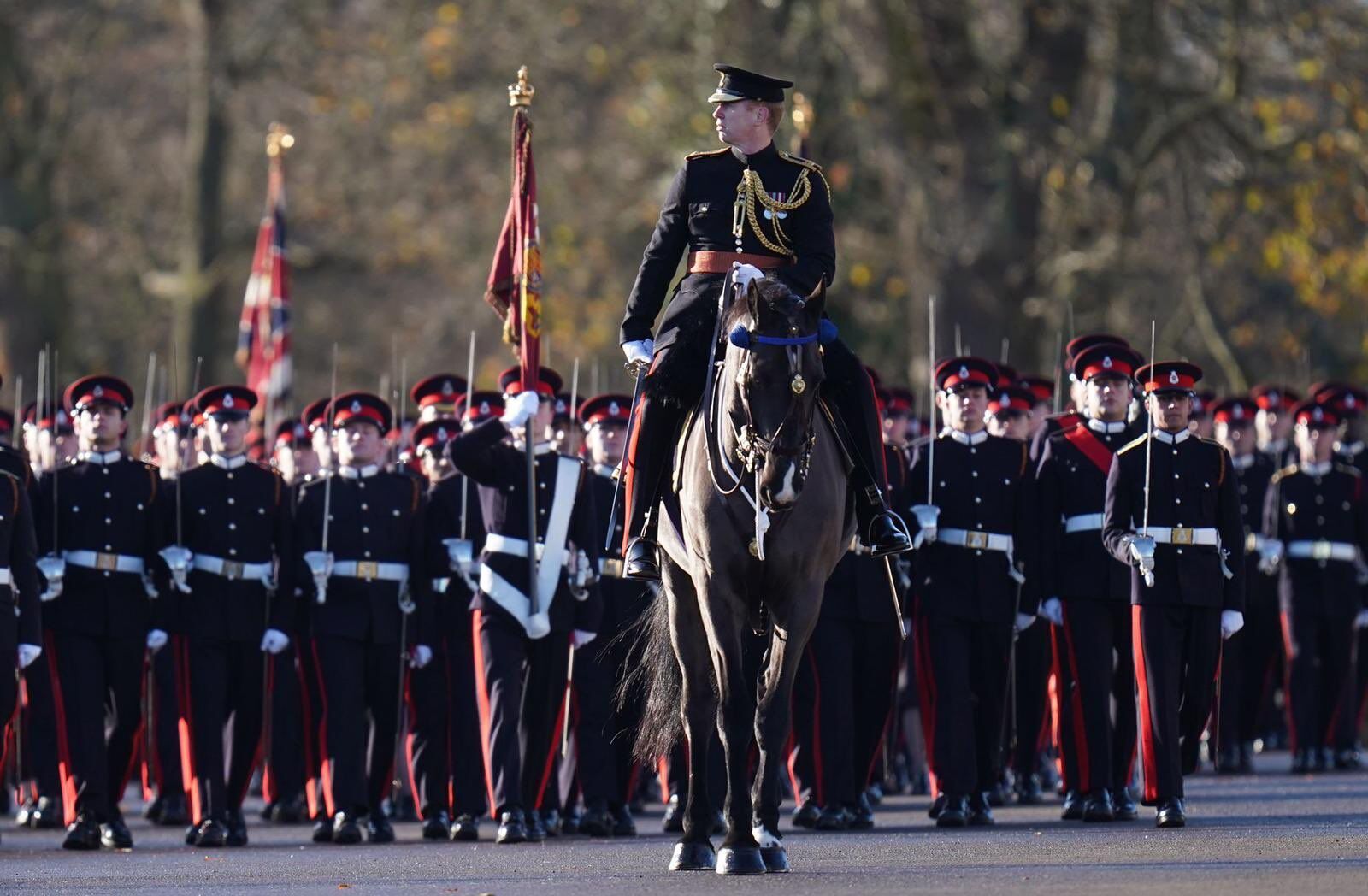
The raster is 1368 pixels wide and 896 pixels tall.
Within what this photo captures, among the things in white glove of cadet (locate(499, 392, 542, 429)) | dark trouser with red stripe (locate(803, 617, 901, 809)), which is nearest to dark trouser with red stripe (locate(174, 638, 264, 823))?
white glove of cadet (locate(499, 392, 542, 429))

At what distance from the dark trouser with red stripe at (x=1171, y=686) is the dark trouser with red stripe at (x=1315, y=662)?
4.70 metres

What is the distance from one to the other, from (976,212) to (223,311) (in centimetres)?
1230

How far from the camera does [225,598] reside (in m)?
13.2

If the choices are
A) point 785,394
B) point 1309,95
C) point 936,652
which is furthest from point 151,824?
point 1309,95

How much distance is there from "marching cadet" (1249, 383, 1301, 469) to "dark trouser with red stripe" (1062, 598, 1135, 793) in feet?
16.6

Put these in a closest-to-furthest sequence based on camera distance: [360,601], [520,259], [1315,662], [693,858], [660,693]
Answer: [693,858], [660,693], [360,601], [520,259], [1315,662]

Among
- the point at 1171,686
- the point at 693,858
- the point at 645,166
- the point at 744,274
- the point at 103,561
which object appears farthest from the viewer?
the point at 645,166

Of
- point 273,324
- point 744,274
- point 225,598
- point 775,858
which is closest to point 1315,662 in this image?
point 225,598

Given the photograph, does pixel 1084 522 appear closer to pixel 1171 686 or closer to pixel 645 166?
pixel 1171 686

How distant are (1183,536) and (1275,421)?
5971 mm

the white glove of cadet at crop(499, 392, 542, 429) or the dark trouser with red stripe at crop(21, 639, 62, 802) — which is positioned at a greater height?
the white glove of cadet at crop(499, 392, 542, 429)

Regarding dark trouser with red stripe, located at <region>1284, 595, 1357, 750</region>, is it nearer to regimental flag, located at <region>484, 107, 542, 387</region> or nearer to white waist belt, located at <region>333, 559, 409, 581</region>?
regimental flag, located at <region>484, 107, 542, 387</region>

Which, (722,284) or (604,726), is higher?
(722,284)

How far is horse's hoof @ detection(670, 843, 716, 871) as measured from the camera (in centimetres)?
1062
